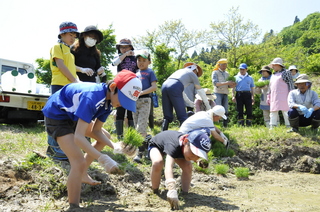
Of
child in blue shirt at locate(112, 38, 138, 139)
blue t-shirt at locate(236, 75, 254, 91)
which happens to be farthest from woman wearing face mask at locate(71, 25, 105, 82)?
blue t-shirt at locate(236, 75, 254, 91)

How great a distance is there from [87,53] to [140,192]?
7.49 ft

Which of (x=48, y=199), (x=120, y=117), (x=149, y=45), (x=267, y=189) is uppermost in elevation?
(x=149, y=45)

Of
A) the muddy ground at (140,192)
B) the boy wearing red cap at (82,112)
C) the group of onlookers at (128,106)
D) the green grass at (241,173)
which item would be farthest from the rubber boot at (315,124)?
the boy wearing red cap at (82,112)

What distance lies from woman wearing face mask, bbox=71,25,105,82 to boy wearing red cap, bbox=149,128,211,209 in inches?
62.3

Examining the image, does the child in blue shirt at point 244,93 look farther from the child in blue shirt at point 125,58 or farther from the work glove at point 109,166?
the work glove at point 109,166

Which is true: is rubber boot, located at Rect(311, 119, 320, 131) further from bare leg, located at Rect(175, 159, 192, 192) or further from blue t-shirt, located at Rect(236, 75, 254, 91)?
bare leg, located at Rect(175, 159, 192, 192)

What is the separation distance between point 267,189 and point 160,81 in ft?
48.8

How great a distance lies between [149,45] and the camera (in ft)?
76.4

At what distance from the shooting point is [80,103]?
278cm

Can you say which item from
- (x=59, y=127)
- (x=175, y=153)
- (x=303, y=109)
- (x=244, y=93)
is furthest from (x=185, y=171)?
(x=244, y=93)

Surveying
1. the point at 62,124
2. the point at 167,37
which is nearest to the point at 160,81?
the point at 167,37

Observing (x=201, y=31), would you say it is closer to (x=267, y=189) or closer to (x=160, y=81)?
(x=160, y=81)

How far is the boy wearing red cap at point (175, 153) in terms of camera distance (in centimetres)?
341

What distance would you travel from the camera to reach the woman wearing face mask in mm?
4770
